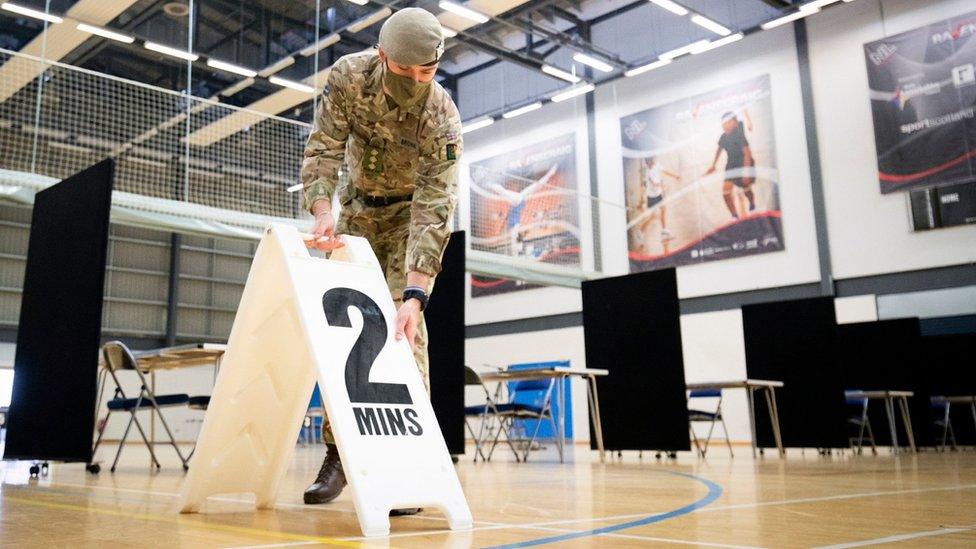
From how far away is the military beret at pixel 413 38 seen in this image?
6.45 feet

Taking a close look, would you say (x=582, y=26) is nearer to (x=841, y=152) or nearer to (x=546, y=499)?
(x=841, y=152)

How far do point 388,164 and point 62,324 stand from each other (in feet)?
10.8

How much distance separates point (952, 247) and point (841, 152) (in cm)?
210

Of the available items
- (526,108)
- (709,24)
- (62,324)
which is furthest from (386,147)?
(526,108)

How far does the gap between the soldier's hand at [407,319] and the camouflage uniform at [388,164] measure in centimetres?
13

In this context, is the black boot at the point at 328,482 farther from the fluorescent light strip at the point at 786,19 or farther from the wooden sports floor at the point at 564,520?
the fluorescent light strip at the point at 786,19

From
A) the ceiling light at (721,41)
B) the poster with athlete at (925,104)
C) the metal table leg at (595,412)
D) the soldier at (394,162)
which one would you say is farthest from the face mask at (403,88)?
the ceiling light at (721,41)

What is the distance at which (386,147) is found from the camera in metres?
2.36

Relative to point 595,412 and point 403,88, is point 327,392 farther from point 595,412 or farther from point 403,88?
point 595,412

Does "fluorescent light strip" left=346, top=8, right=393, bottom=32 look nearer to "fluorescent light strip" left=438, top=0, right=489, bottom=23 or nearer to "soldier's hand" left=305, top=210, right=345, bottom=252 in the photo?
"fluorescent light strip" left=438, top=0, right=489, bottom=23

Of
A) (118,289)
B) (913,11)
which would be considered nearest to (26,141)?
(118,289)

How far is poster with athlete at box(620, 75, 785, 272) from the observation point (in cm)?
1261

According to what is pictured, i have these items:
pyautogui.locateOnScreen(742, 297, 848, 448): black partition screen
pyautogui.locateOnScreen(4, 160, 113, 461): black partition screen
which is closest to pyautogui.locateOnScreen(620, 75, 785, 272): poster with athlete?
pyautogui.locateOnScreen(742, 297, 848, 448): black partition screen

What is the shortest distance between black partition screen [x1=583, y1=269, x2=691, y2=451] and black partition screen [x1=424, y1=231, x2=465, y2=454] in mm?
1573
